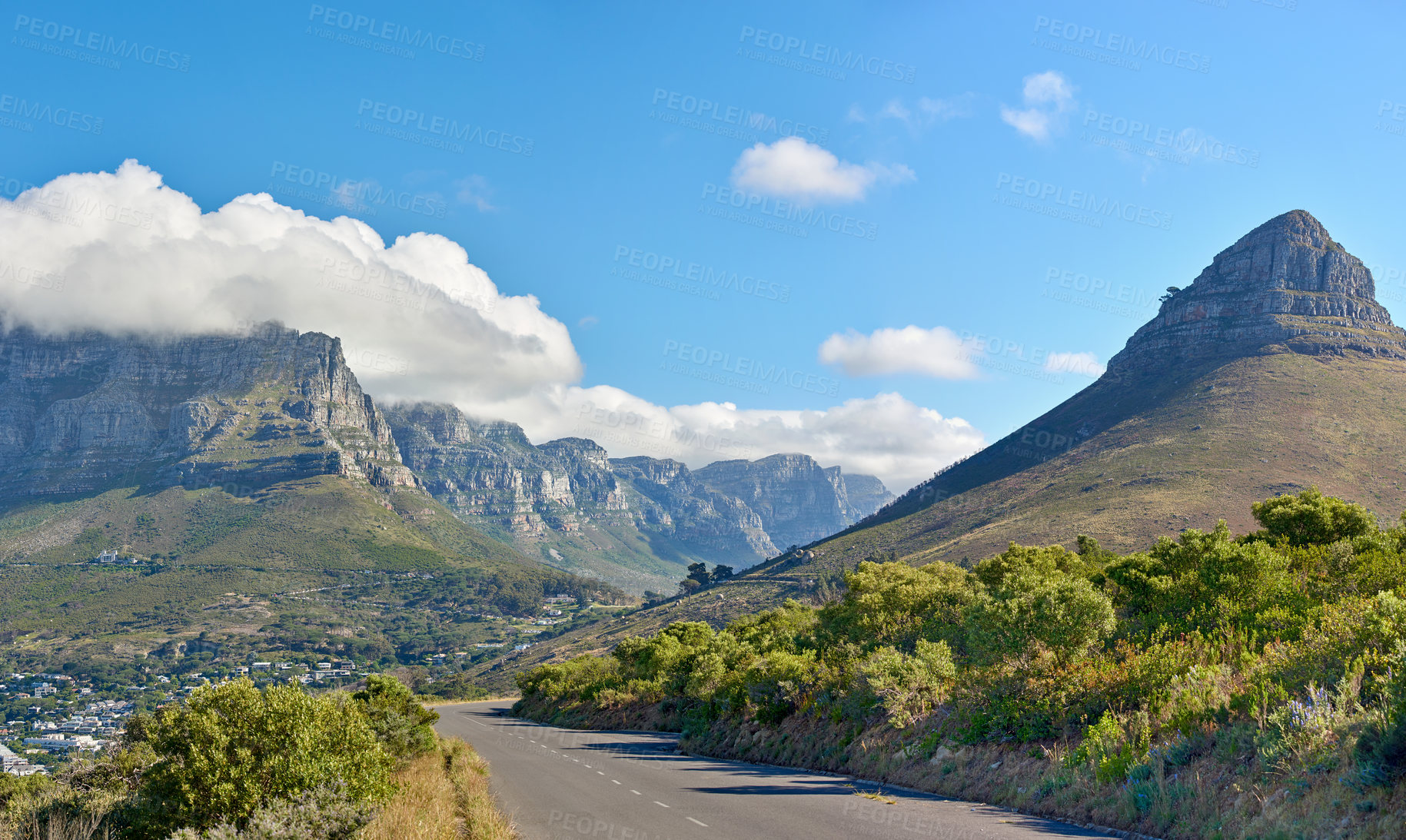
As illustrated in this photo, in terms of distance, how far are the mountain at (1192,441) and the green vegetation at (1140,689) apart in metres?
63.8

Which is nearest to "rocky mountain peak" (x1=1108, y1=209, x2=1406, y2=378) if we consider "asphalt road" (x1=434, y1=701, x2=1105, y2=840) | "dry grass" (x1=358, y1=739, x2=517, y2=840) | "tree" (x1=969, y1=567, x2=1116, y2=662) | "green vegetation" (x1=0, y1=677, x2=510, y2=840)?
"tree" (x1=969, y1=567, x2=1116, y2=662)

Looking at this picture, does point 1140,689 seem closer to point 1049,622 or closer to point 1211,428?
point 1049,622

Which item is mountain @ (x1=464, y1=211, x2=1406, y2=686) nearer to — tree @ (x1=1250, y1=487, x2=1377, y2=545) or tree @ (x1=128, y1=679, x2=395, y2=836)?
tree @ (x1=1250, y1=487, x2=1377, y2=545)

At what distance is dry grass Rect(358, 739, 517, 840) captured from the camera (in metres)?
12.8

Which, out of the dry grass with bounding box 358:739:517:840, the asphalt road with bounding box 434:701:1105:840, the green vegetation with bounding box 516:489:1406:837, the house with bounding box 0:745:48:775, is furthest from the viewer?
the house with bounding box 0:745:48:775

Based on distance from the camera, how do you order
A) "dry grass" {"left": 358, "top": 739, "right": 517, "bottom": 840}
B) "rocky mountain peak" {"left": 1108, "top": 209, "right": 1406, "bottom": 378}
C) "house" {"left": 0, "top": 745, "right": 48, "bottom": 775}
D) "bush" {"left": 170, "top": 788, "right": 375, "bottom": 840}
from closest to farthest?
1. "bush" {"left": 170, "top": 788, "right": 375, "bottom": 840}
2. "dry grass" {"left": 358, "top": 739, "right": 517, "bottom": 840}
3. "house" {"left": 0, "top": 745, "right": 48, "bottom": 775}
4. "rocky mountain peak" {"left": 1108, "top": 209, "right": 1406, "bottom": 378}

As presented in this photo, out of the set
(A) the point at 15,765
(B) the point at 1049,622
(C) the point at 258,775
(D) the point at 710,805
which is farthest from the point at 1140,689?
(A) the point at 15,765

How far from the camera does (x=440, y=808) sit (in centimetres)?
1645

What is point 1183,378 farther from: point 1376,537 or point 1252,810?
point 1252,810

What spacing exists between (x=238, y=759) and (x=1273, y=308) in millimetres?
197199

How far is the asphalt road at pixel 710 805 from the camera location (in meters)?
13.6

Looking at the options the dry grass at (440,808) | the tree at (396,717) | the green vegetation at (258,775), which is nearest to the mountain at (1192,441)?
the tree at (396,717)

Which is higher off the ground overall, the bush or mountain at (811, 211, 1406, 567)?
mountain at (811, 211, 1406, 567)

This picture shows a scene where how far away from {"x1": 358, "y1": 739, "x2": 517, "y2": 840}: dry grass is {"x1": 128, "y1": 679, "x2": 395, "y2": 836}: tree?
1137 millimetres
